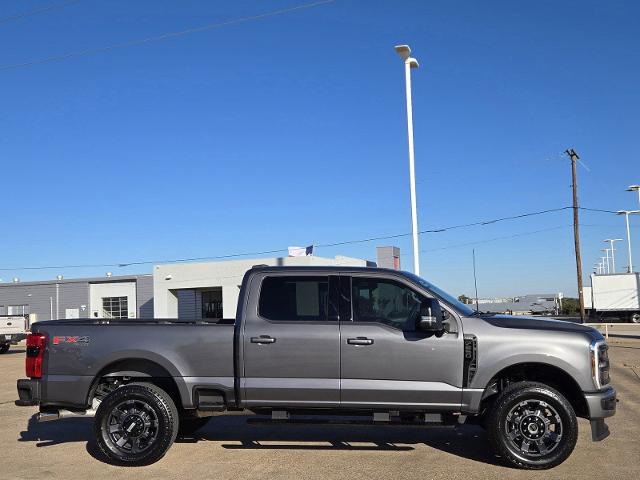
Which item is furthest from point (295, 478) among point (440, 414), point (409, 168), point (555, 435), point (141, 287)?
point (141, 287)

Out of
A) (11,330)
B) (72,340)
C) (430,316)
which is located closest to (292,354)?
(430,316)

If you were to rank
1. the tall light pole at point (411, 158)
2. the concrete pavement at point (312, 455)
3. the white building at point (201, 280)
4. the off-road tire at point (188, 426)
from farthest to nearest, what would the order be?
the white building at point (201, 280), the tall light pole at point (411, 158), the off-road tire at point (188, 426), the concrete pavement at point (312, 455)

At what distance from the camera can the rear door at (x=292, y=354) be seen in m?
6.88

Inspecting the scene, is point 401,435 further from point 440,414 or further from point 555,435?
point 555,435

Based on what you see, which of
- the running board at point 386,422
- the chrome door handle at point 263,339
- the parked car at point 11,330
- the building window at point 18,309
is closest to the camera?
the running board at point 386,422

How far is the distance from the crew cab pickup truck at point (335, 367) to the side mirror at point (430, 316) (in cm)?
2

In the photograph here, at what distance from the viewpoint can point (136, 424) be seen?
23.4 ft

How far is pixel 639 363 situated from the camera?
16.8 meters

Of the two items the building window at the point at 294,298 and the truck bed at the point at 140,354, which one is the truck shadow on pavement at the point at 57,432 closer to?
the truck bed at the point at 140,354

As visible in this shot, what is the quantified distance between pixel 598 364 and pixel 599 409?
1.47 feet

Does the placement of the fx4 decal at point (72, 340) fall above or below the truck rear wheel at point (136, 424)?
above

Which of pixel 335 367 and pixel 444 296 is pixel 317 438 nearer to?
pixel 335 367

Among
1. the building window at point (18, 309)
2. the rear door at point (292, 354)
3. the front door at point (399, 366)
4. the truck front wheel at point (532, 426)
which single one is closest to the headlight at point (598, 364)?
the truck front wheel at point (532, 426)

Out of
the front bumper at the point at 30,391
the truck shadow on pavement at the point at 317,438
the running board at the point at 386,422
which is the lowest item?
the truck shadow on pavement at the point at 317,438
